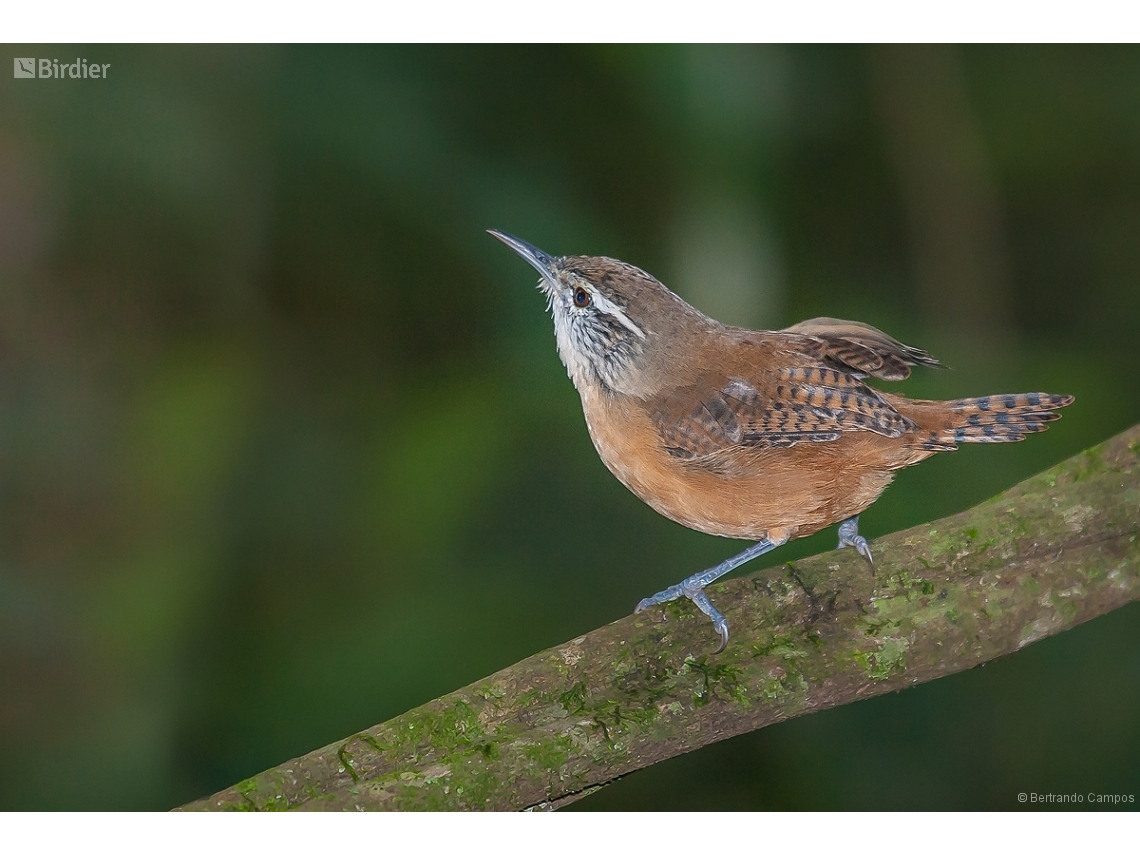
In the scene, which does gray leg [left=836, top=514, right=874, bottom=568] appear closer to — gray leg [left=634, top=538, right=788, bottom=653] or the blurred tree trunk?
gray leg [left=634, top=538, right=788, bottom=653]

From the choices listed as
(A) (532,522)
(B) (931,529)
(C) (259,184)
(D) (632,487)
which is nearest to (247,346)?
(C) (259,184)

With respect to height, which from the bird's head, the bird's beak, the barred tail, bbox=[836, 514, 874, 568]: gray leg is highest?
the bird's beak

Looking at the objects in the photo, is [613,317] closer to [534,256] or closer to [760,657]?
[534,256]

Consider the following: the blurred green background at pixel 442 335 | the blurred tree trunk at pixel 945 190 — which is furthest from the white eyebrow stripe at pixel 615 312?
the blurred tree trunk at pixel 945 190

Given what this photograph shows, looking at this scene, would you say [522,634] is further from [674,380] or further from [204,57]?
[204,57]

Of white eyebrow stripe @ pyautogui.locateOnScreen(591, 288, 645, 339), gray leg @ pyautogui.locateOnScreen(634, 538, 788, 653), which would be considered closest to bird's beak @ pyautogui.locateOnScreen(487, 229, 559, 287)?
white eyebrow stripe @ pyautogui.locateOnScreen(591, 288, 645, 339)

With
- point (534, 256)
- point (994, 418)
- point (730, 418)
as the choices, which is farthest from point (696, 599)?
point (534, 256)
